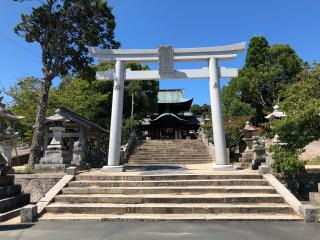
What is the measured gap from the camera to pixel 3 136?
7703mm

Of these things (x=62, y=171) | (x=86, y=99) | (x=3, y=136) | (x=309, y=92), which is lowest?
(x=62, y=171)

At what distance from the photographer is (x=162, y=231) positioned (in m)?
5.75

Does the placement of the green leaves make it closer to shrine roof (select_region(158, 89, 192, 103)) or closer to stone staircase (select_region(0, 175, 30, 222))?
stone staircase (select_region(0, 175, 30, 222))

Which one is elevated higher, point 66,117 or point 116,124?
point 66,117

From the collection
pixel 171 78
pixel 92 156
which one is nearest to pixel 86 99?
pixel 92 156

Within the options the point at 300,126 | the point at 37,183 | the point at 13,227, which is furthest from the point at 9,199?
the point at 300,126

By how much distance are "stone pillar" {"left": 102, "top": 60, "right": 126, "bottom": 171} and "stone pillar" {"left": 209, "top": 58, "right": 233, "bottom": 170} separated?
3.72 metres

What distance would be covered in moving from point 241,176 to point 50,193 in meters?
5.63

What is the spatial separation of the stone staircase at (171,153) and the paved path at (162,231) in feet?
44.9

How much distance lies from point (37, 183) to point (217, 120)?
694cm

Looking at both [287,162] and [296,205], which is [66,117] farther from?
[296,205]

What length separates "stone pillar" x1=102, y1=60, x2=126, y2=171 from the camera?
11.4 meters

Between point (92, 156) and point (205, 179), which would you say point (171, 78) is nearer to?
point (205, 179)

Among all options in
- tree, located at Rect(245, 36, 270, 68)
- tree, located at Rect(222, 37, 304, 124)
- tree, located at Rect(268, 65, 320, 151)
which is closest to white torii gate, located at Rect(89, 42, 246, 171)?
tree, located at Rect(268, 65, 320, 151)
